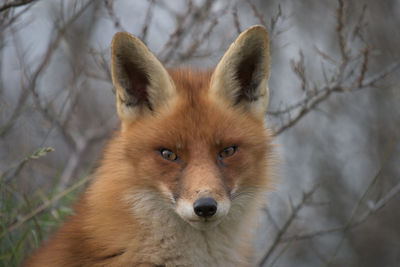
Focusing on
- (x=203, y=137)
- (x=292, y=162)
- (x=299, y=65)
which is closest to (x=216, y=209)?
(x=203, y=137)

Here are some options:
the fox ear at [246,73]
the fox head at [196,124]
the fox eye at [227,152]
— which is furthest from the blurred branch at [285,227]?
the fox eye at [227,152]

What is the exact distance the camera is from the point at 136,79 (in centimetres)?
377

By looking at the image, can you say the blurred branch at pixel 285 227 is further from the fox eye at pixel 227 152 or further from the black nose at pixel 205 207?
the black nose at pixel 205 207

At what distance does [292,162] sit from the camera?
12664 mm

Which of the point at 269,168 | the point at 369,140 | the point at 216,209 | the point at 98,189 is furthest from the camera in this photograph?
the point at 369,140

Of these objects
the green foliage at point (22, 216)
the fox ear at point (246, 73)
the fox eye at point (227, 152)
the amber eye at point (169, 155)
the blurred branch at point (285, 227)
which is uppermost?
the fox ear at point (246, 73)

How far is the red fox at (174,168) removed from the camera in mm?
3305

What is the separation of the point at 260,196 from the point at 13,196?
303 cm

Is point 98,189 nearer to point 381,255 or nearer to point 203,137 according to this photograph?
point 203,137

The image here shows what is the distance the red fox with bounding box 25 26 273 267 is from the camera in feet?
10.8

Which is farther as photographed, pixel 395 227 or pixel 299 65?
pixel 395 227

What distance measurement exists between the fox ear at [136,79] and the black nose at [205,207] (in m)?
1.03

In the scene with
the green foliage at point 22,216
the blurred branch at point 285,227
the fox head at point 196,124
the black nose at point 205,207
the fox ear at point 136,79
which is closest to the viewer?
the black nose at point 205,207

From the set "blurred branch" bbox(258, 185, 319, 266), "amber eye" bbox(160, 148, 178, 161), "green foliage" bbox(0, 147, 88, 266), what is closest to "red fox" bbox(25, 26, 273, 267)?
"amber eye" bbox(160, 148, 178, 161)
